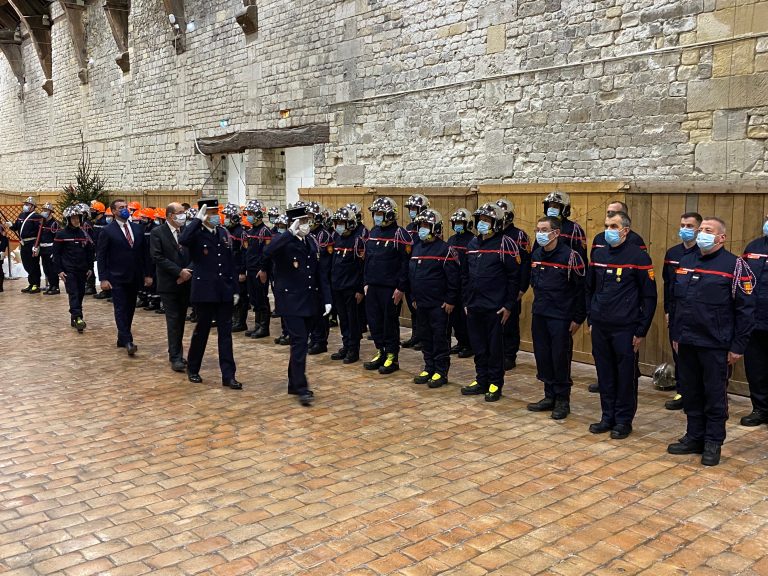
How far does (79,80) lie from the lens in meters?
23.4

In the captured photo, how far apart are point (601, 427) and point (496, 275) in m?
1.80

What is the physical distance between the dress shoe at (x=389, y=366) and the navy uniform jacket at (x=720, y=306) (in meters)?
3.60

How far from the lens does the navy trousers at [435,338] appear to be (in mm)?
7504

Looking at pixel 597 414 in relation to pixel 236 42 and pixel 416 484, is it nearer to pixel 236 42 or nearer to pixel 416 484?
pixel 416 484

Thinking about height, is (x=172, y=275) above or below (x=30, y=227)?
below

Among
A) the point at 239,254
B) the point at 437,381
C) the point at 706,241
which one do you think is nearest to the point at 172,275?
the point at 239,254

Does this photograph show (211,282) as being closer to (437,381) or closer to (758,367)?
(437,381)

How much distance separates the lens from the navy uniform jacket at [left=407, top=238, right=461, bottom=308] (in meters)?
7.47

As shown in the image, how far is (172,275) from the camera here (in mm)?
8172

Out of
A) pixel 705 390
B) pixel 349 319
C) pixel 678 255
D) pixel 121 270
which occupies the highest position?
pixel 678 255

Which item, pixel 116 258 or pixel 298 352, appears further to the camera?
pixel 116 258

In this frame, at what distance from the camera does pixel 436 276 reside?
24.7 ft

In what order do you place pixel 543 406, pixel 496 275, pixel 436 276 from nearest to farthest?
pixel 543 406 → pixel 496 275 → pixel 436 276

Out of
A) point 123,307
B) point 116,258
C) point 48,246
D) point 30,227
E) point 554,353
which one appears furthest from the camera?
point 30,227
